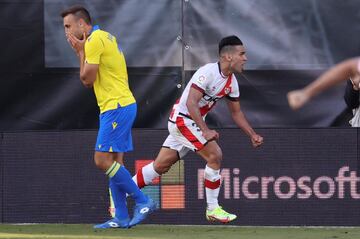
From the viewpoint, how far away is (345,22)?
35.0 ft

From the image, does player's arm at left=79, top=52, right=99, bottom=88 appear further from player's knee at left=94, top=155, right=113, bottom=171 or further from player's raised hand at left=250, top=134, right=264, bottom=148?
player's raised hand at left=250, top=134, right=264, bottom=148

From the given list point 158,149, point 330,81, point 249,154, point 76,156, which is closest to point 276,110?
point 249,154

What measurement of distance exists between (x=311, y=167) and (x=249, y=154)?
0.64 meters

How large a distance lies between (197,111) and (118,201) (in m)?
1.09

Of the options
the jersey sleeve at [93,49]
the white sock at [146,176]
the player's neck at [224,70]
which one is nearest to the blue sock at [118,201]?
the white sock at [146,176]

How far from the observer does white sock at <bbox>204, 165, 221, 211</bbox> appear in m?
9.96

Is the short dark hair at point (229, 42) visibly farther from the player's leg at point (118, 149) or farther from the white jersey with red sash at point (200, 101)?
the player's leg at point (118, 149)

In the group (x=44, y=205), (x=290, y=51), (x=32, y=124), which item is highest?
(x=290, y=51)

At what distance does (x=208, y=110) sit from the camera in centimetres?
1012

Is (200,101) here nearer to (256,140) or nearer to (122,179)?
(256,140)

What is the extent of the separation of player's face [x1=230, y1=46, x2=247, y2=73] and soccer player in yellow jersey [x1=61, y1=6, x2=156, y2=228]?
1039mm

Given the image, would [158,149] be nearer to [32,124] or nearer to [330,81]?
[32,124]

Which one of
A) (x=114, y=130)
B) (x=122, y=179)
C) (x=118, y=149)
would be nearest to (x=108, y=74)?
(x=114, y=130)

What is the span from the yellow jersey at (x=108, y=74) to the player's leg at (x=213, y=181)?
35.3 inches
